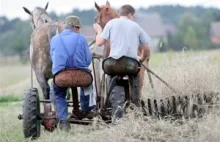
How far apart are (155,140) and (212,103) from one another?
1.38 m

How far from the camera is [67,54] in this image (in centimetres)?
1041

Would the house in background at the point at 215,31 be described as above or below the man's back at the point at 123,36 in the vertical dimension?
above

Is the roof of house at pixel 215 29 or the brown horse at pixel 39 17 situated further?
the roof of house at pixel 215 29

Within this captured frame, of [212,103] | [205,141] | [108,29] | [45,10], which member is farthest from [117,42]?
[45,10]

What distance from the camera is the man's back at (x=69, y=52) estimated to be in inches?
409

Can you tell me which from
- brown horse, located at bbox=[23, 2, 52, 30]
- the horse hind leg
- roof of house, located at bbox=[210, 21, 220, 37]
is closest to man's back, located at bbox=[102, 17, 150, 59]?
the horse hind leg

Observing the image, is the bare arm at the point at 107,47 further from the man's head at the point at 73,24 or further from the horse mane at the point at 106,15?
the horse mane at the point at 106,15

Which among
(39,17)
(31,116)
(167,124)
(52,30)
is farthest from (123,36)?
(39,17)

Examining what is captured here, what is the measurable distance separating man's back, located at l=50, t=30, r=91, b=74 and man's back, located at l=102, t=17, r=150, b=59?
496mm

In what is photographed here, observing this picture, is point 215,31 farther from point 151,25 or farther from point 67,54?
point 67,54

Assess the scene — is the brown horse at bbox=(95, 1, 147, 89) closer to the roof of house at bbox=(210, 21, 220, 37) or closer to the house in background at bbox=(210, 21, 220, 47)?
the house in background at bbox=(210, 21, 220, 47)

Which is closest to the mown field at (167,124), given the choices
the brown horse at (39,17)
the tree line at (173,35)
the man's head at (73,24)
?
the man's head at (73,24)

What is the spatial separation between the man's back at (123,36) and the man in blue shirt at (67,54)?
1.67ft

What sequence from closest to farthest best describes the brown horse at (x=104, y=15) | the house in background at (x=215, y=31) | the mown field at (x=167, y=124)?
the mown field at (x=167, y=124) < the brown horse at (x=104, y=15) < the house in background at (x=215, y=31)
